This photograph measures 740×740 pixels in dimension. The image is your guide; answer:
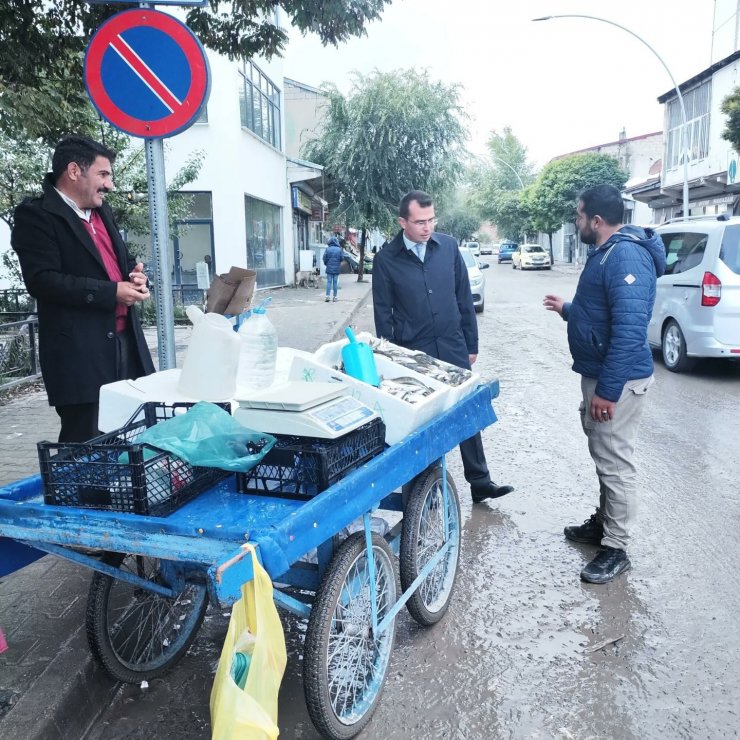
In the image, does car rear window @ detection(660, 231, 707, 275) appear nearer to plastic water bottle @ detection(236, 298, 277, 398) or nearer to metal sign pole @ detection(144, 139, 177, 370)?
metal sign pole @ detection(144, 139, 177, 370)

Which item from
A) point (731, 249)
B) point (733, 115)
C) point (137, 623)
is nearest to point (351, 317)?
point (731, 249)

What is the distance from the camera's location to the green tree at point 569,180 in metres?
46.8

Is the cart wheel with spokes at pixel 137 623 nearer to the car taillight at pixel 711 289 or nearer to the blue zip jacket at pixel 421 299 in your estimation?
the blue zip jacket at pixel 421 299

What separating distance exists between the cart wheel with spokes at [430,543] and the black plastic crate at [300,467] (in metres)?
0.84

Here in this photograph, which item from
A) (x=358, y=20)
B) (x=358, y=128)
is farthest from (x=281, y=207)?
(x=358, y=20)

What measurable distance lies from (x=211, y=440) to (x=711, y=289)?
7758 millimetres

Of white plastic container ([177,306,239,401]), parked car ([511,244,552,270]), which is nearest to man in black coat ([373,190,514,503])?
white plastic container ([177,306,239,401])

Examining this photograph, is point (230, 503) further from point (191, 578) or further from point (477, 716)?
point (477, 716)

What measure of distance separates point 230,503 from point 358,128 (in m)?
24.9

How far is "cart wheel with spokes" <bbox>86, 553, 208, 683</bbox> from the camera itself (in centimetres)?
276

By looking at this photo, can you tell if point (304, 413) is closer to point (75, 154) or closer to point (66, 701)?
point (66, 701)

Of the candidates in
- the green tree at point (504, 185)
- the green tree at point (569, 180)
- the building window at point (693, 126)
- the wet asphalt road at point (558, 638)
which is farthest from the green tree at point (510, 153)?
the wet asphalt road at point (558, 638)

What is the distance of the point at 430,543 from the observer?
3.46 metres

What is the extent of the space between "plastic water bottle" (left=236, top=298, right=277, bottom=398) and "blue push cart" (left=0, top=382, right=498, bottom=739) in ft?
2.13
